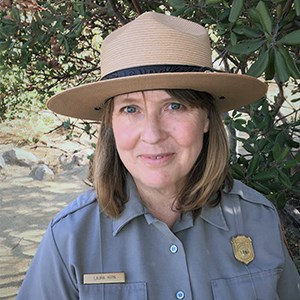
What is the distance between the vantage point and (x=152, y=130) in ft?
5.47

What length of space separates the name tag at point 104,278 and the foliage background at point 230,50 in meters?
0.79

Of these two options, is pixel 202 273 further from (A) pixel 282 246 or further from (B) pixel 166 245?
(A) pixel 282 246

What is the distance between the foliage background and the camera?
75.5 inches

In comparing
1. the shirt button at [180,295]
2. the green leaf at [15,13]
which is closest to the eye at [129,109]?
the shirt button at [180,295]

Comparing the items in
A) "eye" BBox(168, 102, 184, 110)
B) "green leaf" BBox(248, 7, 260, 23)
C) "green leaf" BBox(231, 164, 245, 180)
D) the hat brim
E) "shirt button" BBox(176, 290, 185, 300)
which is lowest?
"shirt button" BBox(176, 290, 185, 300)

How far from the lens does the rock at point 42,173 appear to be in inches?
327

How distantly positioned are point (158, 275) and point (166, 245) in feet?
0.32

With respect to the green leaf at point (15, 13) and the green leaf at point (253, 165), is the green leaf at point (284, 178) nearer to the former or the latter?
the green leaf at point (253, 165)

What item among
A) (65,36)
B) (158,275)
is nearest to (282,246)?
(158,275)

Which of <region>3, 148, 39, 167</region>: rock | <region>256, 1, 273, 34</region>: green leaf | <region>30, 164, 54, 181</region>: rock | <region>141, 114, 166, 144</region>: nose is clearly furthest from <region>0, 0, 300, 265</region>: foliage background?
<region>3, 148, 39, 167</region>: rock

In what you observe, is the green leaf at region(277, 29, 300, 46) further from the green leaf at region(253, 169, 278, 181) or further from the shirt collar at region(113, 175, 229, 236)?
the green leaf at region(253, 169, 278, 181)

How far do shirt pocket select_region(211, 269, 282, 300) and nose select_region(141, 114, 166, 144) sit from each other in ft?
1.64

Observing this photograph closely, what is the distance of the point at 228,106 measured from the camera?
80.0 inches

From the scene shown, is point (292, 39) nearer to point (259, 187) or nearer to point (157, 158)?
point (157, 158)
